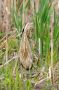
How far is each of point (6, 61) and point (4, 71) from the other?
0.16 meters

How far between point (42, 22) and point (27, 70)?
48cm

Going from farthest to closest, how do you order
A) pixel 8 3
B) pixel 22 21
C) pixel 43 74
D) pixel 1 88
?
1. pixel 8 3
2. pixel 22 21
3. pixel 43 74
4. pixel 1 88

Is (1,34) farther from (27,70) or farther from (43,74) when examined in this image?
(43,74)

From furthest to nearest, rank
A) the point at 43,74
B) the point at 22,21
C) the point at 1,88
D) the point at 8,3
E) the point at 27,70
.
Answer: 1. the point at 8,3
2. the point at 22,21
3. the point at 27,70
4. the point at 43,74
5. the point at 1,88

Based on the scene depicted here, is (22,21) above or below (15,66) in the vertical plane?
above

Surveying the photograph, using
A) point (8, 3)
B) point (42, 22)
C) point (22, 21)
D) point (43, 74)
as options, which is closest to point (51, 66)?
point (43, 74)

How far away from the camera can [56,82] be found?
10.1 ft

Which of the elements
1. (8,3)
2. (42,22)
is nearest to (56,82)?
(42,22)

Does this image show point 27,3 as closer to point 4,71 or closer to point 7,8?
point 7,8

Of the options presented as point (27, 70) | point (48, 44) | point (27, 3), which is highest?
point (27, 3)

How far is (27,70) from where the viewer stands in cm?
348

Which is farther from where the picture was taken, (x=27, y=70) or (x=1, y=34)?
(x=1, y=34)

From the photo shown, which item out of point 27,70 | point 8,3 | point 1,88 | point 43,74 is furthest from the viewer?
point 8,3

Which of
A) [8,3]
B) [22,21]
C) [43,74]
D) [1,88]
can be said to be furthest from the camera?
[8,3]
